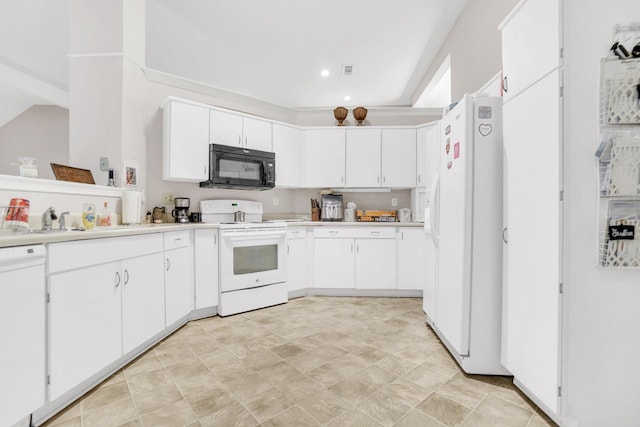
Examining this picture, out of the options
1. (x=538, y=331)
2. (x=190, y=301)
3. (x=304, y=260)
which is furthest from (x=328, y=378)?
(x=304, y=260)

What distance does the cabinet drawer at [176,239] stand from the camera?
97.5 inches

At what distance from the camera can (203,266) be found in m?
2.93

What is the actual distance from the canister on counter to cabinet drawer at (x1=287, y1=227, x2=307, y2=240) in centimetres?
236

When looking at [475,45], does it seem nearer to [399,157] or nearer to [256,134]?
[399,157]

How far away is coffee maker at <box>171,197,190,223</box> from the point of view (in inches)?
→ 126

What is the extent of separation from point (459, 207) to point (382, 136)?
2.34m

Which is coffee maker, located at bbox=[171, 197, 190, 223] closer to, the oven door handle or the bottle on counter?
the oven door handle

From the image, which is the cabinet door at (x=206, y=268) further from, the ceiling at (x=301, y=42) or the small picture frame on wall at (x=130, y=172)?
the ceiling at (x=301, y=42)

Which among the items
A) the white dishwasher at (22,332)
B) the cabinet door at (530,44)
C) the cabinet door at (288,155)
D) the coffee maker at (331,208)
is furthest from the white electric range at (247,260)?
the cabinet door at (530,44)

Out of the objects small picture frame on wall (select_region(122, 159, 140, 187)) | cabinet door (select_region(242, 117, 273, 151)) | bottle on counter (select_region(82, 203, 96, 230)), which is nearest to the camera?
bottle on counter (select_region(82, 203, 96, 230))

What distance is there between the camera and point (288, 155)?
13.0 feet

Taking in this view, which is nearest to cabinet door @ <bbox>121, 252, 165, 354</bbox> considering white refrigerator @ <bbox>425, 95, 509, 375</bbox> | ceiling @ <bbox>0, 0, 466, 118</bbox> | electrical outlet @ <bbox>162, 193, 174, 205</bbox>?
electrical outlet @ <bbox>162, 193, 174, 205</bbox>

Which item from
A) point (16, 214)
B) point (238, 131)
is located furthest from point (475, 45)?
point (16, 214)

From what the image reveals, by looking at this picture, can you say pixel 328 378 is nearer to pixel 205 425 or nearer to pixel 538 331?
pixel 205 425
